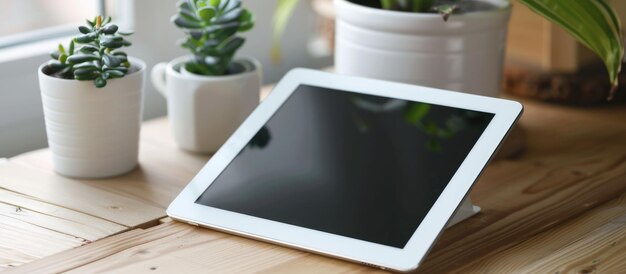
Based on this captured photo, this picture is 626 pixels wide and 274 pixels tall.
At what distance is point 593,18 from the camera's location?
2.63 ft

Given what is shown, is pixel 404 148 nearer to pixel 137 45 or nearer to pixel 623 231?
pixel 623 231

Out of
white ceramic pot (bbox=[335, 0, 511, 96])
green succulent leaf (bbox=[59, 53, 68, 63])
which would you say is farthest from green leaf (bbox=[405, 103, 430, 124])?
green succulent leaf (bbox=[59, 53, 68, 63])

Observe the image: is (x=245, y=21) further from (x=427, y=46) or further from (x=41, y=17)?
(x=41, y=17)

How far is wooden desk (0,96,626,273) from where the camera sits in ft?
2.36

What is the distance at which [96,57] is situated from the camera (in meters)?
0.83

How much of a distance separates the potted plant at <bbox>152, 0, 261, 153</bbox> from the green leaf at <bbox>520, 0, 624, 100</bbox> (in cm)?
30

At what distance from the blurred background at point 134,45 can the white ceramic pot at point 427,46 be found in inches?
7.3

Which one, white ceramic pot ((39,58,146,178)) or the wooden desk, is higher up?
white ceramic pot ((39,58,146,178))

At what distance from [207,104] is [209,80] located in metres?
0.03

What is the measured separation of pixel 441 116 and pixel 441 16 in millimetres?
129

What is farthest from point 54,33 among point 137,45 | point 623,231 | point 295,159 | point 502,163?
point 623,231

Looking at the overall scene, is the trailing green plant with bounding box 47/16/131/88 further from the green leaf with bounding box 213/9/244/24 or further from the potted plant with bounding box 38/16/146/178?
the green leaf with bounding box 213/9/244/24

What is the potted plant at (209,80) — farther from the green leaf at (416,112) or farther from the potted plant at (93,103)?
the green leaf at (416,112)

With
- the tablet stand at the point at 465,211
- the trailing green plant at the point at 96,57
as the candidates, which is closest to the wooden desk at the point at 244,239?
the tablet stand at the point at 465,211
